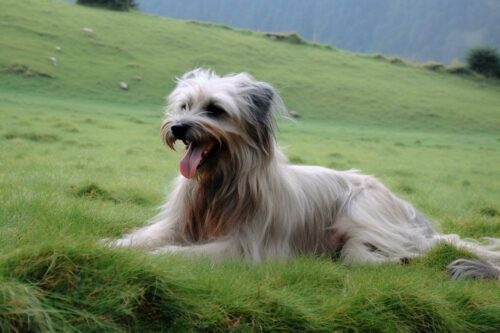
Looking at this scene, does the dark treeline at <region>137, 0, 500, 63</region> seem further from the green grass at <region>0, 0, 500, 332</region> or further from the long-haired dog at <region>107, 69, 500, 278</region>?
the long-haired dog at <region>107, 69, 500, 278</region>

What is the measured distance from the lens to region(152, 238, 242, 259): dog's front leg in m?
6.54

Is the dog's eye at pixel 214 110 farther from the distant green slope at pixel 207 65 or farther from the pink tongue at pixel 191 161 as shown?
the distant green slope at pixel 207 65

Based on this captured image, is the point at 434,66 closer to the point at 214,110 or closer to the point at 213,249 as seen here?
the point at 214,110

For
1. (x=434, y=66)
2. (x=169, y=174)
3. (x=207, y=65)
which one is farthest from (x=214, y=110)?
(x=434, y=66)

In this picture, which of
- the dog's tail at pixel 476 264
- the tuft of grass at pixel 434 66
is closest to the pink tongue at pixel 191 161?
the dog's tail at pixel 476 264

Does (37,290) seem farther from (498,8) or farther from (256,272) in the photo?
(498,8)

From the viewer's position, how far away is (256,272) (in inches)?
230

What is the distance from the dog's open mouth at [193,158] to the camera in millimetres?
6730

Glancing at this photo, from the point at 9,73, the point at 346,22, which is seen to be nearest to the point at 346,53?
the point at 9,73

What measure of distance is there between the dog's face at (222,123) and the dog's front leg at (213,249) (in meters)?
0.78

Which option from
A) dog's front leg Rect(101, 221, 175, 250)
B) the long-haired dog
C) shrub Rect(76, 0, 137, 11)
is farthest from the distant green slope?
the long-haired dog

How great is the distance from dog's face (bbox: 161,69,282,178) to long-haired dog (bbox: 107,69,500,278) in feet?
0.04

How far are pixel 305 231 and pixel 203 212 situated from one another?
1297mm

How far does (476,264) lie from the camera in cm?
670
